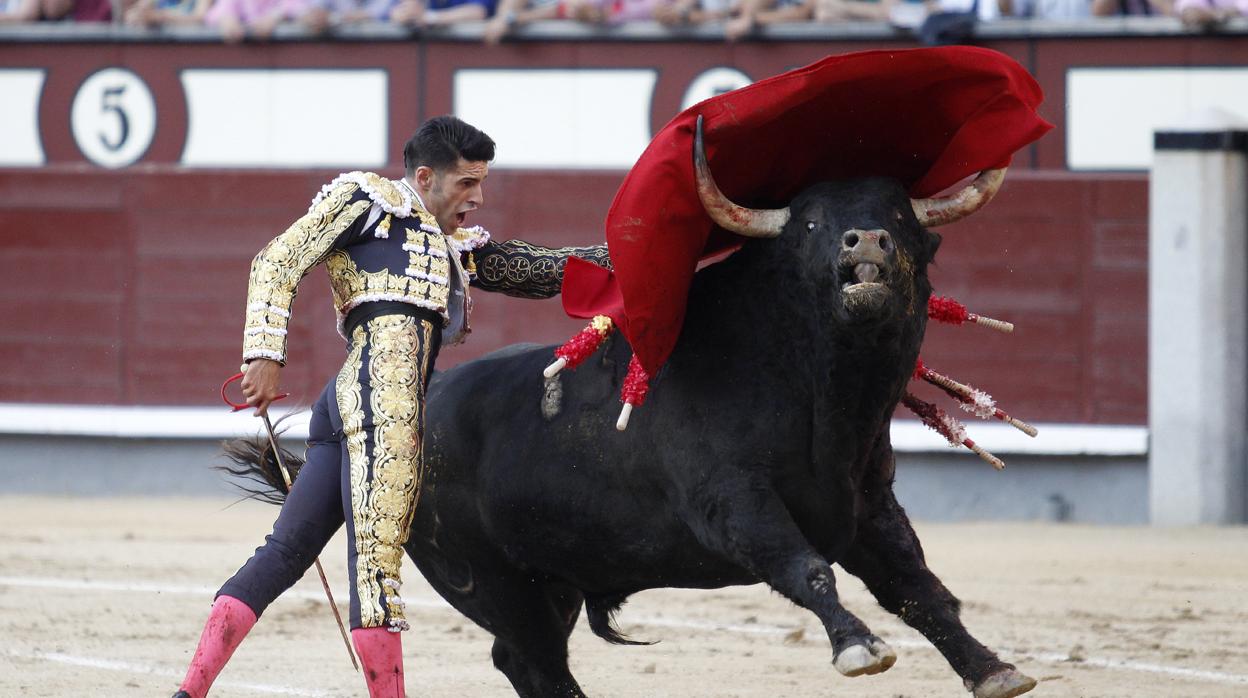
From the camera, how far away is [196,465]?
8.35 meters

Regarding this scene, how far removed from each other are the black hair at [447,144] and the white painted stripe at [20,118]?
548 centimetres

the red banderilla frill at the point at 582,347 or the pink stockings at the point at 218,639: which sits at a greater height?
the red banderilla frill at the point at 582,347

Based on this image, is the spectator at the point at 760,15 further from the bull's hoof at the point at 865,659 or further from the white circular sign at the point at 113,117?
the bull's hoof at the point at 865,659

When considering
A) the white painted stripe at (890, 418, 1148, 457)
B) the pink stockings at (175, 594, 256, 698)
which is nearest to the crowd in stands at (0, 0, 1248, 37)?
the white painted stripe at (890, 418, 1148, 457)

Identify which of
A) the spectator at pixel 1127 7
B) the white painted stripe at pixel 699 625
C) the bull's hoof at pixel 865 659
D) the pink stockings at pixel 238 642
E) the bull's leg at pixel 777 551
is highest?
the spectator at pixel 1127 7

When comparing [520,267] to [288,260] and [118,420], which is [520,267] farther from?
[118,420]

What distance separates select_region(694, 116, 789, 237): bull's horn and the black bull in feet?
0.09

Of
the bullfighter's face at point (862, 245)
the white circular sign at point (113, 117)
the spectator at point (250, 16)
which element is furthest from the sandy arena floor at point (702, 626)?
the spectator at point (250, 16)

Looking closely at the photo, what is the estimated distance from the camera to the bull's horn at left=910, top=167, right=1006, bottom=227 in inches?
125

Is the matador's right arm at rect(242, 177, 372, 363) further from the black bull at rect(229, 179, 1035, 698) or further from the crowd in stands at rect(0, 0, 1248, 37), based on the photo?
the crowd in stands at rect(0, 0, 1248, 37)

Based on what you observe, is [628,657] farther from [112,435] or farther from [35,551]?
[112,435]

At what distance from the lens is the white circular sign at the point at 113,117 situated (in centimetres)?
825

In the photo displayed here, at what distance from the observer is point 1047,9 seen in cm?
738

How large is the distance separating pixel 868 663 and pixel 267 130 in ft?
19.3
